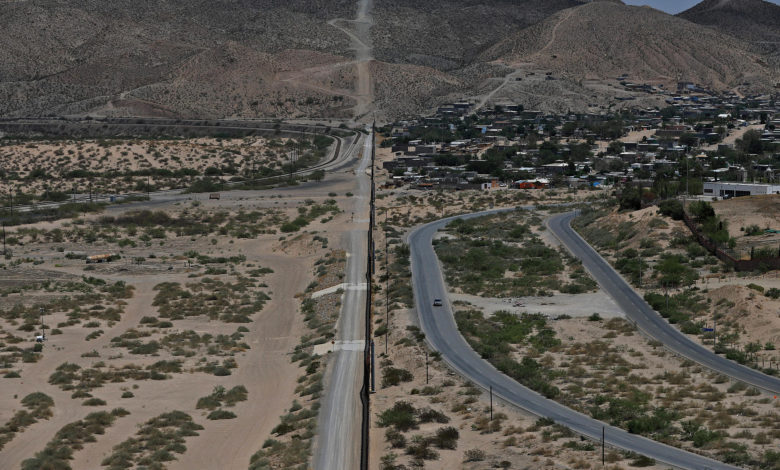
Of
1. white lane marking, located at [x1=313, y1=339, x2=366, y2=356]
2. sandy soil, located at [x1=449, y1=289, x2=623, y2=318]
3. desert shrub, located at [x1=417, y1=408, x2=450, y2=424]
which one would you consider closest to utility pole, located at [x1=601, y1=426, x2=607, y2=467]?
desert shrub, located at [x1=417, y1=408, x2=450, y2=424]

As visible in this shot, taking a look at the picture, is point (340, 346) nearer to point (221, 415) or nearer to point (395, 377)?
point (395, 377)

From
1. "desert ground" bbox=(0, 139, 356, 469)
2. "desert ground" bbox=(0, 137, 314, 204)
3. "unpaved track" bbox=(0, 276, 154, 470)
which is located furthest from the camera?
"desert ground" bbox=(0, 137, 314, 204)

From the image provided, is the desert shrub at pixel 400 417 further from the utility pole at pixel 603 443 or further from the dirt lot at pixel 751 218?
the dirt lot at pixel 751 218

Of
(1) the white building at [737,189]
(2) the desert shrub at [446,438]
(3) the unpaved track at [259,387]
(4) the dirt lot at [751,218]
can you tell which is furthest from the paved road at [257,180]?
(2) the desert shrub at [446,438]

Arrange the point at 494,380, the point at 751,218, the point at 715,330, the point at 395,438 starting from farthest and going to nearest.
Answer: the point at 751,218
the point at 715,330
the point at 494,380
the point at 395,438

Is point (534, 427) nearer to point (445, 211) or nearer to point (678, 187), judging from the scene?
point (678, 187)

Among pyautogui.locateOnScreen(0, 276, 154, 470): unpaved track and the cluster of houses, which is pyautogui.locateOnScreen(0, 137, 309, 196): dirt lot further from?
pyautogui.locateOnScreen(0, 276, 154, 470): unpaved track

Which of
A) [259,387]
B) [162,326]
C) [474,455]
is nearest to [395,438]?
[474,455]
